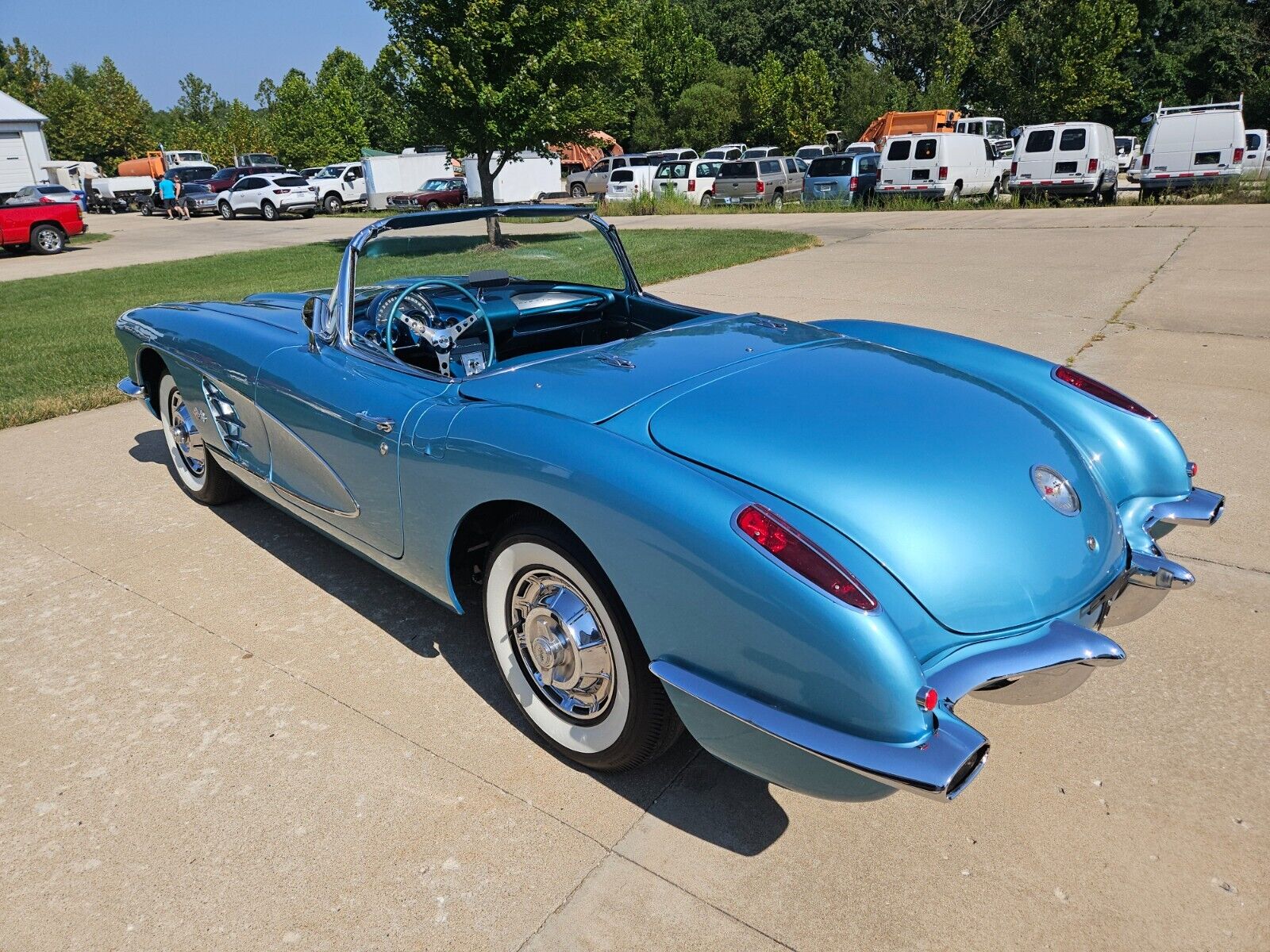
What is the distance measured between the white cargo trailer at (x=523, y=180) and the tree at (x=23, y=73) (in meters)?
47.1

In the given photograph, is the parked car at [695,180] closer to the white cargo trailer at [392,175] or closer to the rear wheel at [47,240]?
the white cargo trailer at [392,175]

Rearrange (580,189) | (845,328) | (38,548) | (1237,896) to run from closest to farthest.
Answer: (1237,896)
(845,328)
(38,548)
(580,189)

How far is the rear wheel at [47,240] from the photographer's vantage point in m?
19.7

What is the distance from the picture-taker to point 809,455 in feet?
6.91

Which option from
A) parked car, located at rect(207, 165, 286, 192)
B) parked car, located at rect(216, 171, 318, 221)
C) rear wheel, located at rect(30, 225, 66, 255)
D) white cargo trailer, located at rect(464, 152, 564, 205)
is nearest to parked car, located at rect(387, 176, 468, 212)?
white cargo trailer, located at rect(464, 152, 564, 205)

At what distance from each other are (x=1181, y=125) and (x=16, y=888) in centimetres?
2347

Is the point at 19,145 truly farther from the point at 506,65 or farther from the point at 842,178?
the point at 842,178

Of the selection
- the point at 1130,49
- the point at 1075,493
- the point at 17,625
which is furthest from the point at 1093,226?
the point at 1130,49

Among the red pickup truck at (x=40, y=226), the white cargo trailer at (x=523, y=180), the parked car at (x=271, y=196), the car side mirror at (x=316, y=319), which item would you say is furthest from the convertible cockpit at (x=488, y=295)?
the parked car at (x=271, y=196)

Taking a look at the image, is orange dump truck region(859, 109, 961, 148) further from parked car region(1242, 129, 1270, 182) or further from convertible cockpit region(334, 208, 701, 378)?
convertible cockpit region(334, 208, 701, 378)

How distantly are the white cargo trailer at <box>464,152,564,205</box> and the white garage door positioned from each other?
2057 centimetres

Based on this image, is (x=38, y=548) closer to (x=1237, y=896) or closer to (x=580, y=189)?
(x=1237, y=896)

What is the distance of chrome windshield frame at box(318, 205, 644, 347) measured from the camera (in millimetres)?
3162

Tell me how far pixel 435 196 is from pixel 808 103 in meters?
21.5
